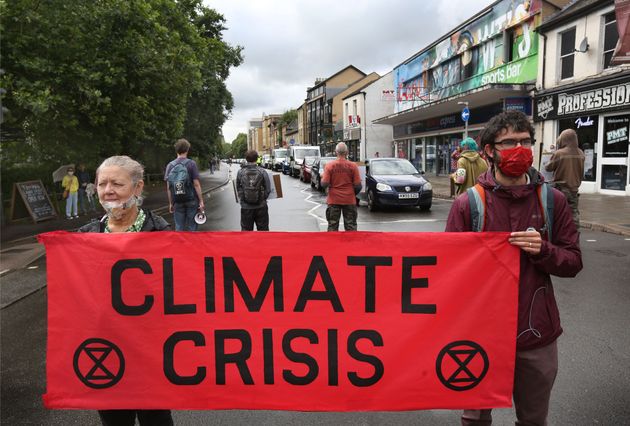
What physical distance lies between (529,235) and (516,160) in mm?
355

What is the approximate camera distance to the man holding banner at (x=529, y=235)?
7.37 feet

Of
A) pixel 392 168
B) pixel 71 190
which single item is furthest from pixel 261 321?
pixel 71 190

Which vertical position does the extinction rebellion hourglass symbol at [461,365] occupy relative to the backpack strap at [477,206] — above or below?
below

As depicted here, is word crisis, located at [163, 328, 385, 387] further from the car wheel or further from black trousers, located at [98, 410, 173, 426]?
the car wheel

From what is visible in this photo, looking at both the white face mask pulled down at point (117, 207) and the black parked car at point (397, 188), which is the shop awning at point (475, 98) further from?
the white face mask pulled down at point (117, 207)

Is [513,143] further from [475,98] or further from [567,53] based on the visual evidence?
[475,98]

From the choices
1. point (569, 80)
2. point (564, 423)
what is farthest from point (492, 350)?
point (569, 80)

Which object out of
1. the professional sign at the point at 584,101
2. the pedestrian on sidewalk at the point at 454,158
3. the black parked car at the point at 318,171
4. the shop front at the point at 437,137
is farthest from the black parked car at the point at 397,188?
the shop front at the point at 437,137

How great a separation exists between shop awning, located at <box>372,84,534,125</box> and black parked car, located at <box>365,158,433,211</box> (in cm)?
782

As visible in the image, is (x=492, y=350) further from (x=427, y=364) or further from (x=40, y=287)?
(x=40, y=287)

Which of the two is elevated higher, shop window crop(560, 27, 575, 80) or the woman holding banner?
shop window crop(560, 27, 575, 80)

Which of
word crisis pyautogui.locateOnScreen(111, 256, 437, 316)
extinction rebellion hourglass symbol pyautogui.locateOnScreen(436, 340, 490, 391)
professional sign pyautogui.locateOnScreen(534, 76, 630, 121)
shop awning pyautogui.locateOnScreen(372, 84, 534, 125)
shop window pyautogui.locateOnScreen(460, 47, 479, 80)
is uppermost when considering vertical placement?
shop window pyautogui.locateOnScreen(460, 47, 479, 80)

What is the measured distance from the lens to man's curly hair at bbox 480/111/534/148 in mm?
2283

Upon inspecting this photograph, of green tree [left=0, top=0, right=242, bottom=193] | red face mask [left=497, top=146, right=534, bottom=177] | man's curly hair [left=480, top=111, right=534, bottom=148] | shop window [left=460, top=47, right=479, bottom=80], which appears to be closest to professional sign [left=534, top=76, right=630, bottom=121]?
shop window [left=460, top=47, right=479, bottom=80]
